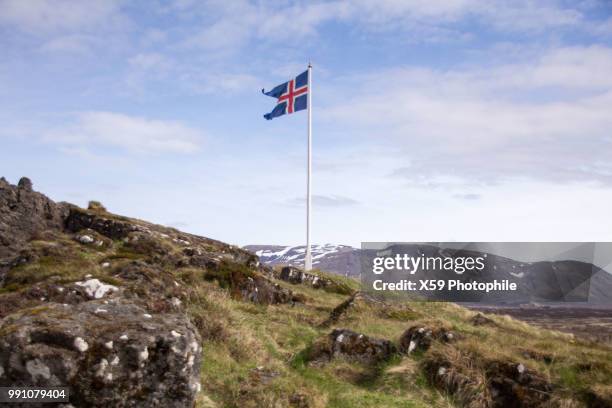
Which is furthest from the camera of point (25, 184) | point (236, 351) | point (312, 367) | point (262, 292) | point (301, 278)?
point (301, 278)

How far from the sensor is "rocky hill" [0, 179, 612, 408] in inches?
316

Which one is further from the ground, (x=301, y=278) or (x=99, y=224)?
(x=99, y=224)

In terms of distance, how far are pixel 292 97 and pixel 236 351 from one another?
3499 centimetres

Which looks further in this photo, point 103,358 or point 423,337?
point 423,337

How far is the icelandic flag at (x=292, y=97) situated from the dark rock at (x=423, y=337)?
32838 millimetres

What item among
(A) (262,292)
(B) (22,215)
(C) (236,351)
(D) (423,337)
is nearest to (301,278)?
(A) (262,292)

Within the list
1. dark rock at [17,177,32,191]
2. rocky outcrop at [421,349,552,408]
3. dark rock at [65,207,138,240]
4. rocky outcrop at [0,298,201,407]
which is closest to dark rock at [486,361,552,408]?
rocky outcrop at [421,349,552,408]

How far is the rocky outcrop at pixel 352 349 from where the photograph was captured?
541 inches

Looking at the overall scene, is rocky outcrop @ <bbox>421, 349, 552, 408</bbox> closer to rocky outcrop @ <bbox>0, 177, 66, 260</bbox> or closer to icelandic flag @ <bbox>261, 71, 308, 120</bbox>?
rocky outcrop @ <bbox>0, 177, 66, 260</bbox>

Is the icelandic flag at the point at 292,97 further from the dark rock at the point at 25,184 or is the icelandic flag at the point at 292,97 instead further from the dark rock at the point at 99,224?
the dark rock at the point at 25,184

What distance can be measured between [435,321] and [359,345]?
2497mm

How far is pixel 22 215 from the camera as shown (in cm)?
2852

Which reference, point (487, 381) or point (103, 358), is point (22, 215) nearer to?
point (103, 358)

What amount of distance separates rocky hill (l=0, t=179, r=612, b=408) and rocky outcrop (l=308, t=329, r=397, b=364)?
0.09ft
